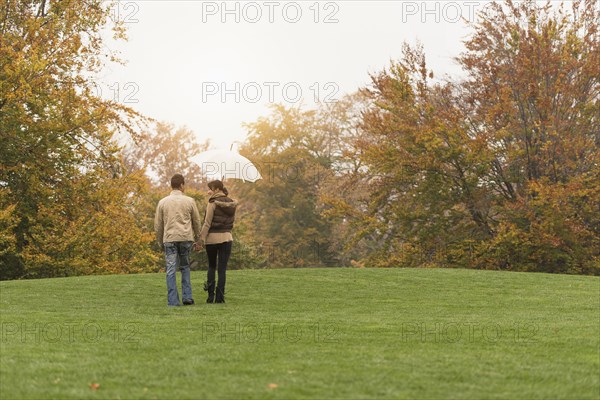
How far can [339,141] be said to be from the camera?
52500 mm

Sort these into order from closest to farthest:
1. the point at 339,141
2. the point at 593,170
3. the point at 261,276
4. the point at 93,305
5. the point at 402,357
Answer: the point at 402,357 → the point at 93,305 → the point at 261,276 → the point at 593,170 → the point at 339,141

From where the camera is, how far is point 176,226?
12383 millimetres

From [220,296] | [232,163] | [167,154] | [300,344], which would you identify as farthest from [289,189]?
[300,344]

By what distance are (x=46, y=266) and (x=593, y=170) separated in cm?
1940

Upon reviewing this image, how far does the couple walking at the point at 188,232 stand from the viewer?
12.4 metres

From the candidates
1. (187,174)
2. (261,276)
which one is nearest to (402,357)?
(261,276)

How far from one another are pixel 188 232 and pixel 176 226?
0.22 metres

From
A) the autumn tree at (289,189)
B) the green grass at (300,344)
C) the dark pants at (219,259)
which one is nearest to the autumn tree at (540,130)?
the green grass at (300,344)

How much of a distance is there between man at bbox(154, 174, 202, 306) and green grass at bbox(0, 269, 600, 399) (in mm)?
808

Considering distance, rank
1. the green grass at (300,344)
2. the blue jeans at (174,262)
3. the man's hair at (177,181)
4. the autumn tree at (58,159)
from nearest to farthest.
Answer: the green grass at (300,344) < the man's hair at (177,181) < the blue jeans at (174,262) < the autumn tree at (58,159)

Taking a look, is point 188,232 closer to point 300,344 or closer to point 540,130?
point 300,344

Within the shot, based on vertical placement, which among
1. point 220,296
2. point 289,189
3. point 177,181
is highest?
point 289,189

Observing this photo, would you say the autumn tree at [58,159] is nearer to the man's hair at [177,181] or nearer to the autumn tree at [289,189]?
the man's hair at [177,181]

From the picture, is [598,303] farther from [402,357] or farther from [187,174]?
[187,174]
